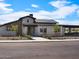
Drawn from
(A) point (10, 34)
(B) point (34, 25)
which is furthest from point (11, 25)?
(A) point (10, 34)

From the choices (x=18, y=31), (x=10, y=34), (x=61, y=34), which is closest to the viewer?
(x=10, y=34)

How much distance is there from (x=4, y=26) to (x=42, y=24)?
10327 mm

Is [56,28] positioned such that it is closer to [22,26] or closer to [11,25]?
[22,26]

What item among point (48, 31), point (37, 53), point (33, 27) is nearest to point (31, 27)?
point (33, 27)

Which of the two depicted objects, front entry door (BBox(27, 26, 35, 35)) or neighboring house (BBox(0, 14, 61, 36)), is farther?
front entry door (BBox(27, 26, 35, 35))

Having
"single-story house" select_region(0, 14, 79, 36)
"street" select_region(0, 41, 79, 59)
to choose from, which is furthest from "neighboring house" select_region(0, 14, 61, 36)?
"street" select_region(0, 41, 79, 59)

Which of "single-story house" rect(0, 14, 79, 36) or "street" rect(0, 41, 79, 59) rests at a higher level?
"single-story house" rect(0, 14, 79, 36)

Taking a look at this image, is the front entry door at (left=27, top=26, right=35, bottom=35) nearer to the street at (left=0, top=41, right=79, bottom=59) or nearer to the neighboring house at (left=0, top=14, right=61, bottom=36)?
the neighboring house at (left=0, top=14, right=61, bottom=36)

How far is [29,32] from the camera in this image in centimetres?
5231

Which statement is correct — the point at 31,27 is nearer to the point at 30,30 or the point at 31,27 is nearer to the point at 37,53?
the point at 30,30

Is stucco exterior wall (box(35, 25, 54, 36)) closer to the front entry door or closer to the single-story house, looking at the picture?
the single-story house

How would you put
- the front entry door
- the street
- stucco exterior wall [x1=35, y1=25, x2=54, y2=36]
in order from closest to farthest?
1. the street
2. stucco exterior wall [x1=35, y1=25, x2=54, y2=36]
3. the front entry door

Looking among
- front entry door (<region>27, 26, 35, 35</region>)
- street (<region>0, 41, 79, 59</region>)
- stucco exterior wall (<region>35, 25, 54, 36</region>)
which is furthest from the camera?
front entry door (<region>27, 26, 35, 35</region>)

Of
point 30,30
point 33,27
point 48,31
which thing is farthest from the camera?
point 30,30
